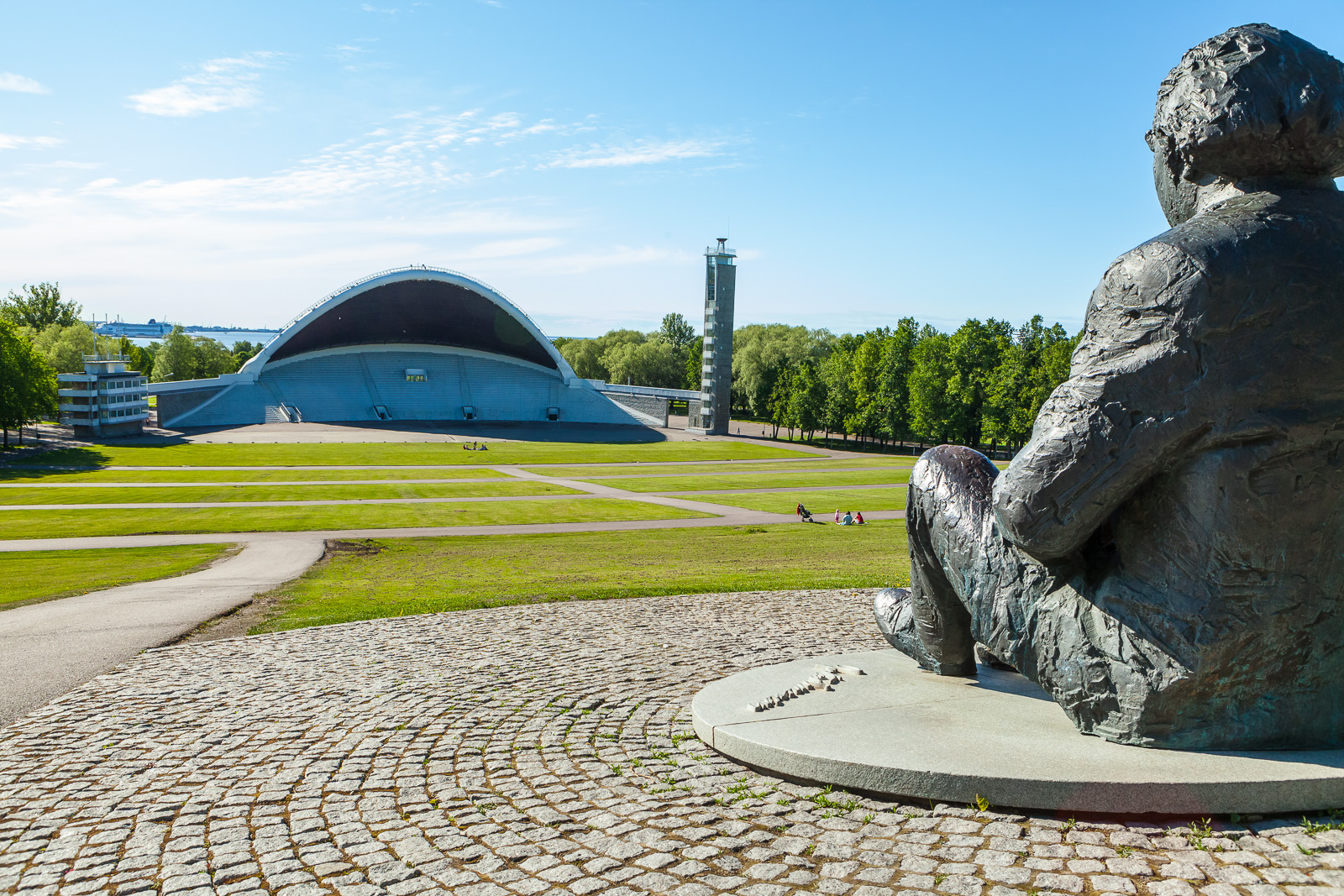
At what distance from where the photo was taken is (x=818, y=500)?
114ft

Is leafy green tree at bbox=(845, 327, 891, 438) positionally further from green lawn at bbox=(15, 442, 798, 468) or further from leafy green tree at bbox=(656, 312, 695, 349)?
leafy green tree at bbox=(656, 312, 695, 349)

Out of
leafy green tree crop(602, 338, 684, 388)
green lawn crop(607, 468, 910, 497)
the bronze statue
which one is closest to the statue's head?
the bronze statue

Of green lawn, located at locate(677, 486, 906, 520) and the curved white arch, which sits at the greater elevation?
the curved white arch

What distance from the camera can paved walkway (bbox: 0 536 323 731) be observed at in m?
8.86

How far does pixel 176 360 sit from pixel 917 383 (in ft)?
253

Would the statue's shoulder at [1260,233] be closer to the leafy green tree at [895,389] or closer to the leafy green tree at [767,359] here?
the leafy green tree at [895,389]

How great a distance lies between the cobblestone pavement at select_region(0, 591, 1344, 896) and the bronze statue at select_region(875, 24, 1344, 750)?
0.66 meters

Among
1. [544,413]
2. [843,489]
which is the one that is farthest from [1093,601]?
[544,413]

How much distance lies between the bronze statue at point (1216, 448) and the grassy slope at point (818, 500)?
25.9 m

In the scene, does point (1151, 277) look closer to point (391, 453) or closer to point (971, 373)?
point (391, 453)

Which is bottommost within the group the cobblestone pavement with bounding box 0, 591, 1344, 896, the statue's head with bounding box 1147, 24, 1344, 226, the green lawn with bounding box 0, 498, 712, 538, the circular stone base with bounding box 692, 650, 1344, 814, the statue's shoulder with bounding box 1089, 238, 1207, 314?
the green lawn with bounding box 0, 498, 712, 538

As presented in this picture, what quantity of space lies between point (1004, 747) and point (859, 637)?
5138 millimetres

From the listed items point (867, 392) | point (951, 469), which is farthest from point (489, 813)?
point (867, 392)

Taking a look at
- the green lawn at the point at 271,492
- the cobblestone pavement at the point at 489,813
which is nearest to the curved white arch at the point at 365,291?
the green lawn at the point at 271,492
